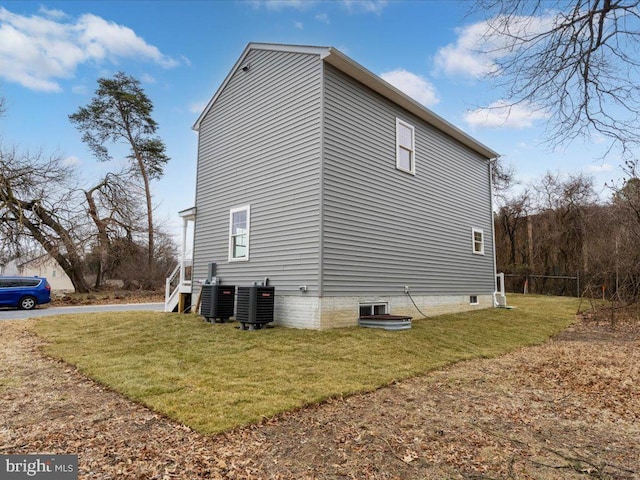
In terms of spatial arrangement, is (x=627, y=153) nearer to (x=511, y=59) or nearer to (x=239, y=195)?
(x=511, y=59)

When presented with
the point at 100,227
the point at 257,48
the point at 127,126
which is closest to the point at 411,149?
the point at 257,48

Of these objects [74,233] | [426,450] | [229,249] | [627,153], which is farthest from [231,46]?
[74,233]

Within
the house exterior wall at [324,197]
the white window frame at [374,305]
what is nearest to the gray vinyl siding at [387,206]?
the house exterior wall at [324,197]

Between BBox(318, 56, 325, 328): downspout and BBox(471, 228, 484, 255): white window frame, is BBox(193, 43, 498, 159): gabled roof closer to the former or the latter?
BBox(318, 56, 325, 328): downspout

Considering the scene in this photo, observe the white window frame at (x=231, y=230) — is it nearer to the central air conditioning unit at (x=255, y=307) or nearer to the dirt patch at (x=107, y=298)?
the central air conditioning unit at (x=255, y=307)

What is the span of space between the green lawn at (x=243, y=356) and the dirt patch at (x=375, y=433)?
0.27 metres

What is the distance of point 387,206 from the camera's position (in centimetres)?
999

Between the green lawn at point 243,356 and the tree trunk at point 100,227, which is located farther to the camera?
the tree trunk at point 100,227

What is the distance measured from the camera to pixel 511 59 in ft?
15.0

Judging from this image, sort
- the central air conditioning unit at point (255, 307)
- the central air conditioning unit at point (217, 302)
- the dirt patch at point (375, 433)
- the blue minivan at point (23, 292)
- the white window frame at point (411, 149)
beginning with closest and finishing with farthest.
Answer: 1. the dirt patch at point (375, 433)
2. the central air conditioning unit at point (255, 307)
3. the central air conditioning unit at point (217, 302)
4. the white window frame at point (411, 149)
5. the blue minivan at point (23, 292)

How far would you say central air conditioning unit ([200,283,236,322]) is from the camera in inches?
369

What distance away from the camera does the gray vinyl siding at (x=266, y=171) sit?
8.65 m

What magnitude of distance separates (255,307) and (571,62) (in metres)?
6.84

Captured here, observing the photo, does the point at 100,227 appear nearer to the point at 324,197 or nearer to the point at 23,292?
the point at 23,292
